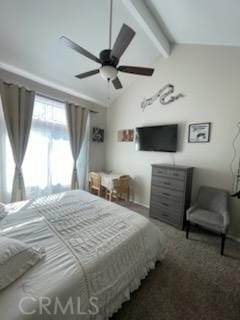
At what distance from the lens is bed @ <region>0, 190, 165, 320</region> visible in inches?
33.9

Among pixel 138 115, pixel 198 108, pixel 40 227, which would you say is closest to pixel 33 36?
pixel 138 115

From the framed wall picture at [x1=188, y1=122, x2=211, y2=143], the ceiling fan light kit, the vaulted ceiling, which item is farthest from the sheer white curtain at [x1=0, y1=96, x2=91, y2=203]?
the framed wall picture at [x1=188, y1=122, x2=211, y2=143]

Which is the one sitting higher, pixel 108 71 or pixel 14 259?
pixel 108 71

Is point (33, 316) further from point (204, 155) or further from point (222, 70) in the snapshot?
point (222, 70)

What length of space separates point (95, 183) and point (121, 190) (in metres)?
0.76

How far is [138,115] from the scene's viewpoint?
3.93 metres

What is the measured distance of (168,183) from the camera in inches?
114

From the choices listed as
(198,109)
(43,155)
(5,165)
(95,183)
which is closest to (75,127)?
(43,155)

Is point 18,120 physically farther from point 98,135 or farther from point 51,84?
point 98,135

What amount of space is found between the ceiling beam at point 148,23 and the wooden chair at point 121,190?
2.85m

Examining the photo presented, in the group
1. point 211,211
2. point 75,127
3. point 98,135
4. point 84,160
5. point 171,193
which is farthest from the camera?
point 98,135

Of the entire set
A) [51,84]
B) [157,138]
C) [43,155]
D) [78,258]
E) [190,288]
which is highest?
[51,84]

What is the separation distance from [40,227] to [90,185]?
287 cm

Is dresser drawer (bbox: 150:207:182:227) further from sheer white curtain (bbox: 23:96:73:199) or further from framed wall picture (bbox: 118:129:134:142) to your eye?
sheer white curtain (bbox: 23:96:73:199)
